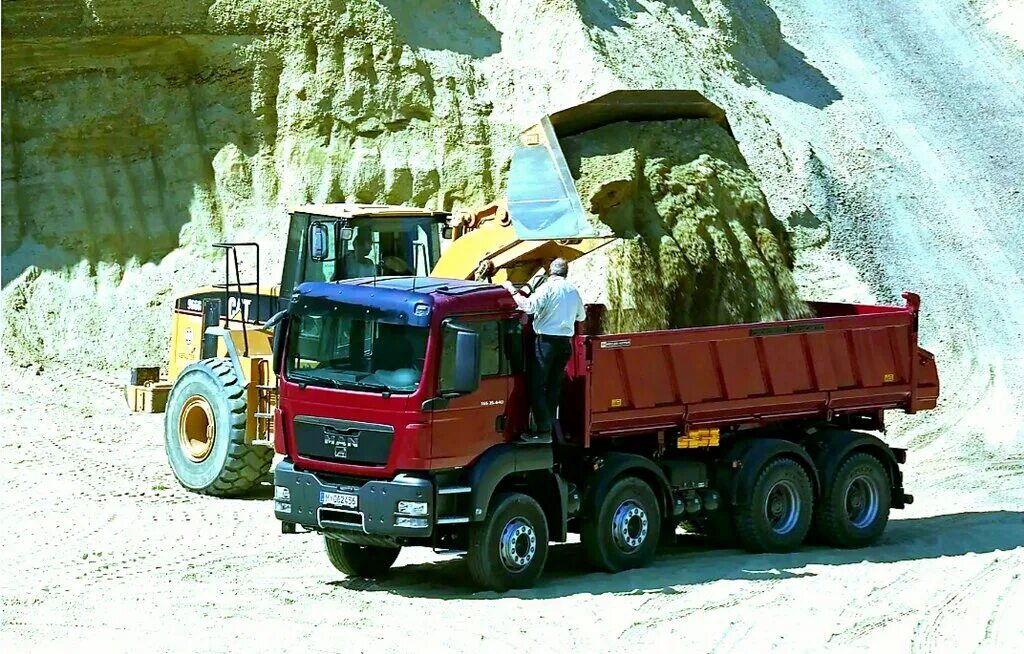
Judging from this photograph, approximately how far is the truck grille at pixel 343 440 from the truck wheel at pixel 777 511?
13.2 ft

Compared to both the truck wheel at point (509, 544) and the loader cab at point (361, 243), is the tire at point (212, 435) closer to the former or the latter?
the loader cab at point (361, 243)

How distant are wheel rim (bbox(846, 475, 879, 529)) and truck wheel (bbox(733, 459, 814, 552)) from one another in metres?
0.61

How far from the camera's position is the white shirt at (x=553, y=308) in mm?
14078

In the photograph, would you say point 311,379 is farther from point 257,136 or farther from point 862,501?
point 257,136

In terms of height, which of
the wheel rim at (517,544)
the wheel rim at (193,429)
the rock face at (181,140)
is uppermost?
the rock face at (181,140)

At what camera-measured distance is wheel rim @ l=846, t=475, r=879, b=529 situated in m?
16.8

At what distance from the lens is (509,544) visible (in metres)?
14.0

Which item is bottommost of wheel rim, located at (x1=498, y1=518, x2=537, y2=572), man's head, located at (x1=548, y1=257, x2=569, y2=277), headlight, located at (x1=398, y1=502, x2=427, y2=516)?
wheel rim, located at (x1=498, y1=518, x2=537, y2=572)

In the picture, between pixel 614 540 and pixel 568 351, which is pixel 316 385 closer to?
pixel 568 351

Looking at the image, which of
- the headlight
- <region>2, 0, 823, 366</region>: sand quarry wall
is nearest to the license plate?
the headlight

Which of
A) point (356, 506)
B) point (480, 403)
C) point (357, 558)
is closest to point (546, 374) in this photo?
point (480, 403)

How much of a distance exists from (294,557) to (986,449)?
1068cm

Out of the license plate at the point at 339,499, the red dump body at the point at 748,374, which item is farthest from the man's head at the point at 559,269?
the license plate at the point at 339,499

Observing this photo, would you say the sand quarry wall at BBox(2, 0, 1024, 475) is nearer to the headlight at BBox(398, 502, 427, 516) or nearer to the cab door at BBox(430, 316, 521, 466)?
the cab door at BBox(430, 316, 521, 466)
